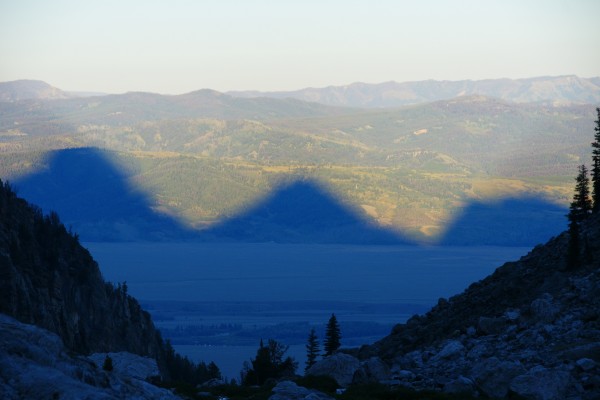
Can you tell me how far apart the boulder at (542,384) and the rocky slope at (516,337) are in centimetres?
3

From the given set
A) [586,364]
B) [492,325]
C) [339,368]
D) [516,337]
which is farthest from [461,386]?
[492,325]

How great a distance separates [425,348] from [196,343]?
130 m

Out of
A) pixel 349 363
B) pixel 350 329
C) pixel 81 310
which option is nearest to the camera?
pixel 349 363

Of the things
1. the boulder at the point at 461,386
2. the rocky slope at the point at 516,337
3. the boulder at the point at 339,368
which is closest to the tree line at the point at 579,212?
the rocky slope at the point at 516,337

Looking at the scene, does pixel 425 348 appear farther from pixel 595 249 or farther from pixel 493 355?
pixel 595 249

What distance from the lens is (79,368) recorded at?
22.0 metres

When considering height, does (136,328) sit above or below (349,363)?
below

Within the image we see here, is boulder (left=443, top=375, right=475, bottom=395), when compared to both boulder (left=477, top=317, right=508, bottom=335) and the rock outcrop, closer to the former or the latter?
boulder (left=477, top=317, right=508, bottom=335)

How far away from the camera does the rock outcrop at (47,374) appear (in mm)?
19953

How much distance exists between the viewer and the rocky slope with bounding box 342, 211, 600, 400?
29.0 meters

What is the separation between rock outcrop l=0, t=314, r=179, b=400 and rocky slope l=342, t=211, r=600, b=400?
10906 mm

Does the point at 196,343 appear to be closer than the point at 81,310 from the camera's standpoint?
No

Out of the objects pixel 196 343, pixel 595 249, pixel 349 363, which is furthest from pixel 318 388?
pixel 196 343

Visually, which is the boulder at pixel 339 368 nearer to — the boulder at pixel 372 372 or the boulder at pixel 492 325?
the boulder at pixel 372 372
